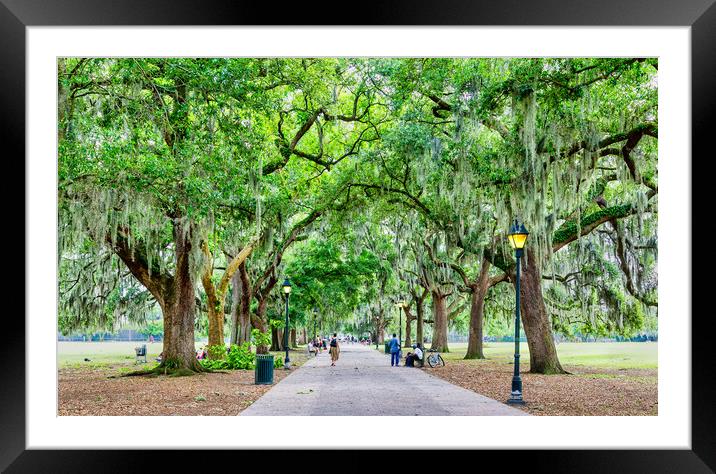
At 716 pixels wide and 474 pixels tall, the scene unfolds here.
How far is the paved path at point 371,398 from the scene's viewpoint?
36.1 ft

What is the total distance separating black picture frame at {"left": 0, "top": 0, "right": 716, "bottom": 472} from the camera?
6277mm

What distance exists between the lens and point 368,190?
20484 millimetres

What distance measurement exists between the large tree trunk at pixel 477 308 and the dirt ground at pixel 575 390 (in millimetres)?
5293

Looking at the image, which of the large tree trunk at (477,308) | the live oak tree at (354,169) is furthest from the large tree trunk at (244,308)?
the large tree trunk at (477,308)

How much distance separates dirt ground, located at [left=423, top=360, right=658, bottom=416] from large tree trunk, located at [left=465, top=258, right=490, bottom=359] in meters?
5.29

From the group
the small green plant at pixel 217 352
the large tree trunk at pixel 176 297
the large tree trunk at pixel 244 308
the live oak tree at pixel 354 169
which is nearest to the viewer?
the live oak tree at pixel 354 169

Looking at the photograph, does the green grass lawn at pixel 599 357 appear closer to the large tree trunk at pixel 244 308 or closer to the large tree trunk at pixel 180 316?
the large tree trunk at pixel 244 308
